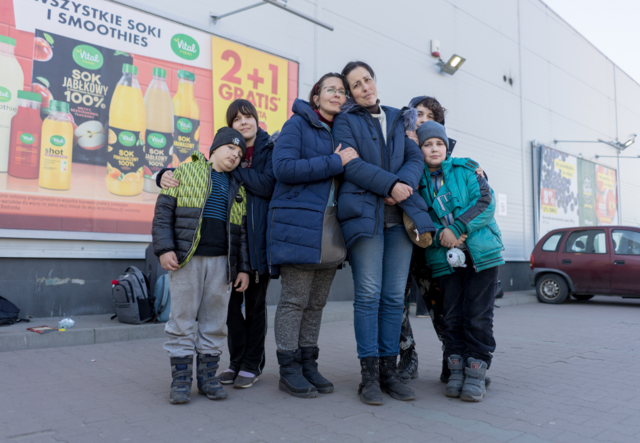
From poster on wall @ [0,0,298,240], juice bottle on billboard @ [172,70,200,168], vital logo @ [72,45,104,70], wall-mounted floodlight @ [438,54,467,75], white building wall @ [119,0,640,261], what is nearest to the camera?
poster on wall @ [0,0,298,240]

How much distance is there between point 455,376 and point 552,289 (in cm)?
867

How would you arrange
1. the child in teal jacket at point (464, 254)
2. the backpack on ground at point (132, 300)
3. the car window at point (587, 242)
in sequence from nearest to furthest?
the child in teal jacket at point (464, 254), the backpack on ground at point (132, 300), the car window at point (587, 242)

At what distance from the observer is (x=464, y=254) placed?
3.38 meters

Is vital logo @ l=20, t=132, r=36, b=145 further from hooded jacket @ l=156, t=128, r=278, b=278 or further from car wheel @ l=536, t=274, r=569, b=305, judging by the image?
car wheel @ l=536, t=274, r=569, b=305

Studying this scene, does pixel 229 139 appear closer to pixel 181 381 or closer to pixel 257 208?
pixel 257 208

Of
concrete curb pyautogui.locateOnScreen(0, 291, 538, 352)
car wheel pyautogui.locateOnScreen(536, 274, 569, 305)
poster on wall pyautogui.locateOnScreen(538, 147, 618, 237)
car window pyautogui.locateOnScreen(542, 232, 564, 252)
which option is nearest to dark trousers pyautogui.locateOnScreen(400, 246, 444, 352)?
concrete curb pyautogui.locateOnScreen(0, 291, 538, 352)

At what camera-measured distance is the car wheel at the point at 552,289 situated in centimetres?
1077

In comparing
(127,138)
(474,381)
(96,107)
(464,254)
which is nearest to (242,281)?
(464,254)

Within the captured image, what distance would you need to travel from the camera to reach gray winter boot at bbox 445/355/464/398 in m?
3.32

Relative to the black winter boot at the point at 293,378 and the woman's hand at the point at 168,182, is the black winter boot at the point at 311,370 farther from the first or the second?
the woman's hand at the point at 168,182

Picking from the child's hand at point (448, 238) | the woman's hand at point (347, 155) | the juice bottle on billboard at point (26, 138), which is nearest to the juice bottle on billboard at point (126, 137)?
the juice bottle on billboard at point (26, 138)

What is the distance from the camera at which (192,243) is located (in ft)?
10.6

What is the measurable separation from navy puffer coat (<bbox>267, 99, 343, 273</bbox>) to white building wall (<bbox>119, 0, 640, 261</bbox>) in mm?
5179

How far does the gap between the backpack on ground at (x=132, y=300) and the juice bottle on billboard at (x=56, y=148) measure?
160cm
